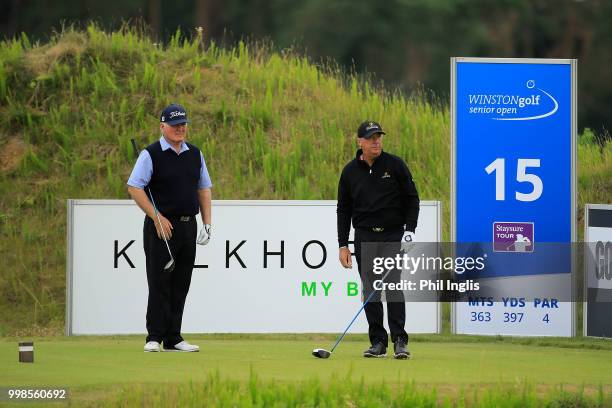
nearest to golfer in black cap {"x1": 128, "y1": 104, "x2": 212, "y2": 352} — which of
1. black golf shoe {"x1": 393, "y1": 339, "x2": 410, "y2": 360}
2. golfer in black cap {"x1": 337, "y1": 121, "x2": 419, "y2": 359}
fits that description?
golfer in black cap {"x1": 337, "y1": 121, "x2": 419, "y2": 359}

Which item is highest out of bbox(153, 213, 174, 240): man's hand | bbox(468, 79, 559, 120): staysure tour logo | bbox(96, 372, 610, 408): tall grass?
bbox(468, 79, 559, 120): staysure tour logo

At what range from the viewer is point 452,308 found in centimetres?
1432

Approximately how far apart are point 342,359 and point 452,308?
3.41 meters

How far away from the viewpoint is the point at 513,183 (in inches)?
562

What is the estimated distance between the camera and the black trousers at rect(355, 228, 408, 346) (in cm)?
1109

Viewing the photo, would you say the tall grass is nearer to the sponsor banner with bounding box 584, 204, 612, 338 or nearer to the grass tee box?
the grass tee box

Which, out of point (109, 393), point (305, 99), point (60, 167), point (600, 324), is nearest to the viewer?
point (109, 393)

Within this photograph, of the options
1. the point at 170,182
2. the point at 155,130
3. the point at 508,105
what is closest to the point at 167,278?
the point at 170,182

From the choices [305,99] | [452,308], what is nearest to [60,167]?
[305,99]

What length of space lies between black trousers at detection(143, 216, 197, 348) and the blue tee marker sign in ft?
11.6

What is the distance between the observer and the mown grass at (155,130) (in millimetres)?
18125

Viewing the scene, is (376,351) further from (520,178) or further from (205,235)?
(520,178)

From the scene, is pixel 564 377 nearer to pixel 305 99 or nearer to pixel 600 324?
pixel 600 324

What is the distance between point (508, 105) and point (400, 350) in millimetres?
4026
